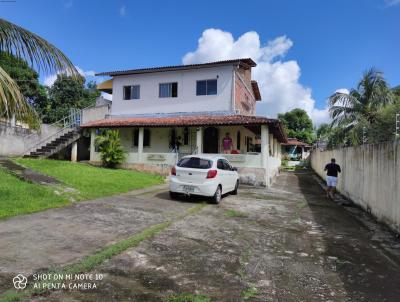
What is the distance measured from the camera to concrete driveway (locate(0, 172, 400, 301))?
3.80 metres

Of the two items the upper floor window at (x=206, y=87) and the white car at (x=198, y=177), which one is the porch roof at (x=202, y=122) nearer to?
the upper floor window at (x=206, y=87)

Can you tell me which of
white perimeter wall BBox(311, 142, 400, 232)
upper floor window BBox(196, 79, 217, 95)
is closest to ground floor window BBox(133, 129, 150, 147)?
upper floor window BBox(196, 79, 217, 95)

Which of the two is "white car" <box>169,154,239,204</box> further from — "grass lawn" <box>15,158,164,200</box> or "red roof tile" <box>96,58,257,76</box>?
"red roof tile" <box>96,58,257,76</box>

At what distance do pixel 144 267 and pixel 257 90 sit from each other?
25997 millimetres

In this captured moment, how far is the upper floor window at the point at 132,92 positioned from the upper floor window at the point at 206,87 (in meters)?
4.52

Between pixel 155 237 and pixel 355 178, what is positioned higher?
pixel 355 178

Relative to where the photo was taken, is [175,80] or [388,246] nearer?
[388,246]

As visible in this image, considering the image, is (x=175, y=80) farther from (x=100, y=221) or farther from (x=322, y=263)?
(x=322, y=263)

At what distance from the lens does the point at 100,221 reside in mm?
6941

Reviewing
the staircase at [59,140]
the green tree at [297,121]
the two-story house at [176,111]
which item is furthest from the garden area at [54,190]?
the green tree at [297,121]

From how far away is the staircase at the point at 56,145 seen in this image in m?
18.7

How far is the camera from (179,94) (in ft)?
67.2

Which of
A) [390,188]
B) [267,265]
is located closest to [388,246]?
[390,188]

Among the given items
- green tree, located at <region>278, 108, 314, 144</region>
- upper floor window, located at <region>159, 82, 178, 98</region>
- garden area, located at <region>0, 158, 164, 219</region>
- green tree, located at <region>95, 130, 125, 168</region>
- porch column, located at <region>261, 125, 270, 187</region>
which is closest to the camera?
garden area, located at <region>0, 158, 164, 219</region>
